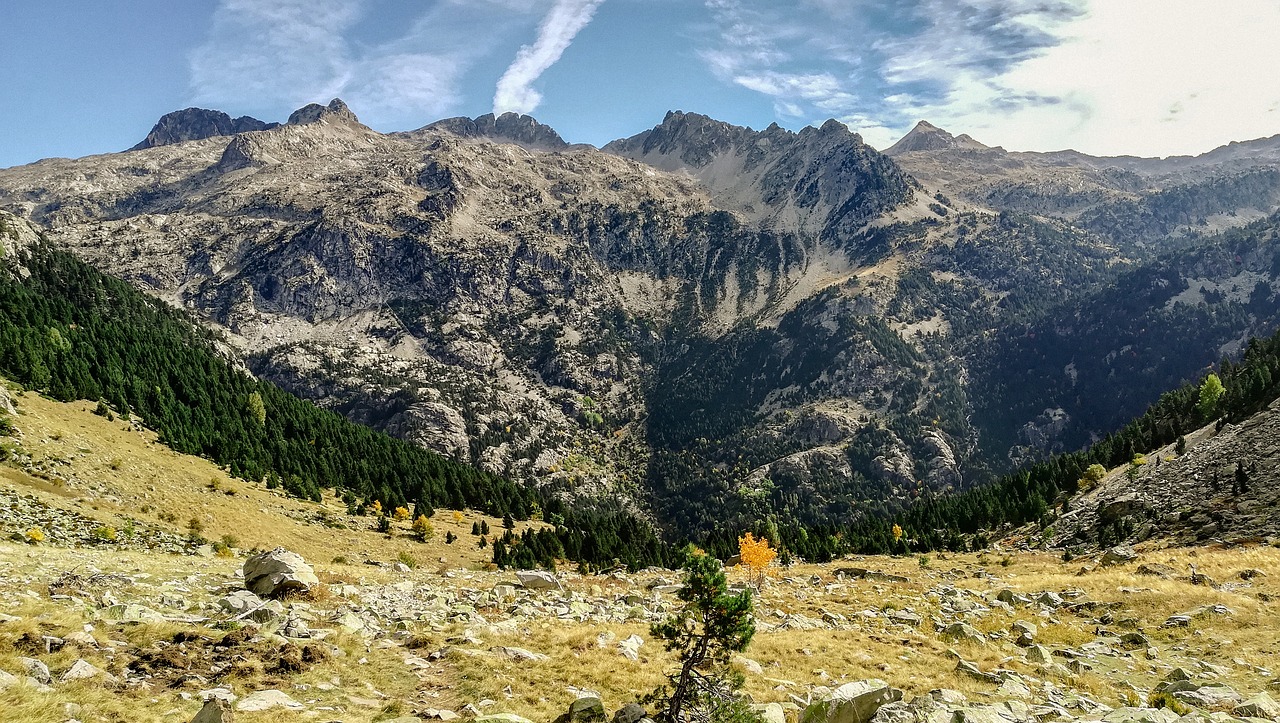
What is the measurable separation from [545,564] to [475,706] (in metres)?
58.5

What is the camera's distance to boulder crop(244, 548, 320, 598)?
89.0ft

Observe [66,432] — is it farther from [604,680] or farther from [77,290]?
[77,290]

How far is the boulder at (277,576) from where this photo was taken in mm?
27125

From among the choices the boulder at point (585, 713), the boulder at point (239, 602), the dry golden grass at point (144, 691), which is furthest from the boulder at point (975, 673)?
the boulder at point (239, 602)

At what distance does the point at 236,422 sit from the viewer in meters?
113

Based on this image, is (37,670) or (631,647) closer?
(37,670)

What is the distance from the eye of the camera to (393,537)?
71812mm

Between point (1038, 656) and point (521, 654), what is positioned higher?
point (521, 654)

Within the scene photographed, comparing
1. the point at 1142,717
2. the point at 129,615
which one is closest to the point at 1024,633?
the point at 1142,717

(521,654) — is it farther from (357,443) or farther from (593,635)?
(357,443)

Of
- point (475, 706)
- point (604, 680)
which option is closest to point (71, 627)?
point (475, 706)

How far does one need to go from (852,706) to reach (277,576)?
1016 inches

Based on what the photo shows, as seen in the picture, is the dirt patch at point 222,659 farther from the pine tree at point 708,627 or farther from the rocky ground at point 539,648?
the pine tree at point 708,627

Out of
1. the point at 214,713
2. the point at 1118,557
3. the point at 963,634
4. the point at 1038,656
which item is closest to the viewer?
the point at 214,713
